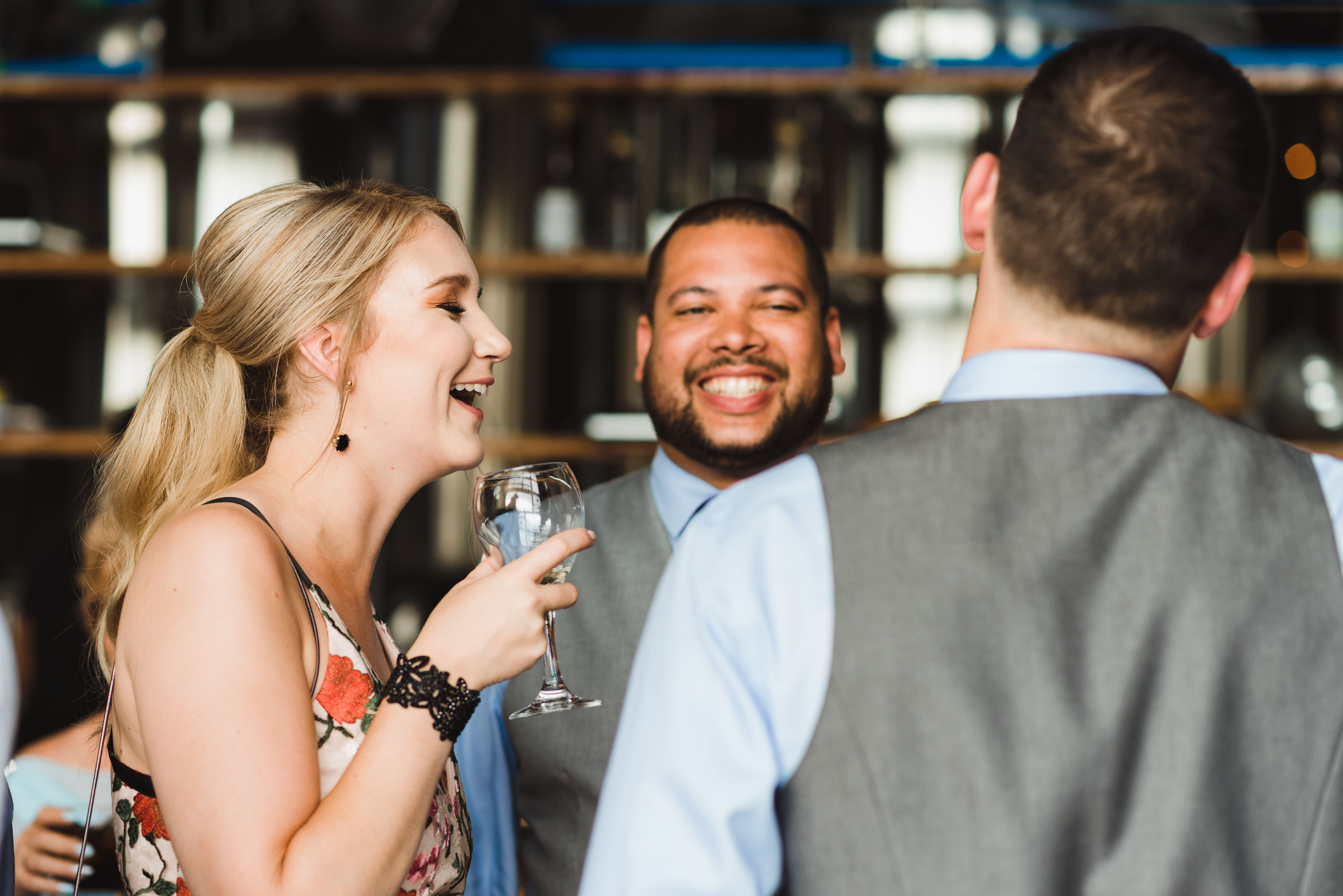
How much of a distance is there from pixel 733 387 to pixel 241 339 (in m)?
0.71

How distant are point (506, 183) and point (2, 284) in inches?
57.2

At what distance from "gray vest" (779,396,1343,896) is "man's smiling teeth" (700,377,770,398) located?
34.7 inches

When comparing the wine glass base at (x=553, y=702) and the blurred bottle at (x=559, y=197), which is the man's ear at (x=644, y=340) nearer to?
the wine glass base at (x=553, y=702)

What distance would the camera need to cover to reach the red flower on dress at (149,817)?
103 cm

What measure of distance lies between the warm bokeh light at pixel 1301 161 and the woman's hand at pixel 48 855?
3115 mm

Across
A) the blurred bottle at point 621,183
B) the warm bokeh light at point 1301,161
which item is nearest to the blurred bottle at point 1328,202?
the warm bokeh light at point 1301,161

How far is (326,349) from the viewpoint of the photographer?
116 cm

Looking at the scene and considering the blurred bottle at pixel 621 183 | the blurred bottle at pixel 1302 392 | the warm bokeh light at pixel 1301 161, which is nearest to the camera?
the blurred bottle at pixel 1302 392

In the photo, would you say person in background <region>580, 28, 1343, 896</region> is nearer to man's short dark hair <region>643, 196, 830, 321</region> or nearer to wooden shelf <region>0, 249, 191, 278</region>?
man's short dark hair <region>643, 196, 830, 321</region>

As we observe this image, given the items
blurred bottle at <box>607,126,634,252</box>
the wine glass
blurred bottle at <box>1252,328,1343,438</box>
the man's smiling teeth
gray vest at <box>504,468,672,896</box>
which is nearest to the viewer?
the wine glass

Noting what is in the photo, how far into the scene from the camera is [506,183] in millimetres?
3219

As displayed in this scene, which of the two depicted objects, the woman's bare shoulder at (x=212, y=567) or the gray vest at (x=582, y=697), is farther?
the gray vest at (x=582, y=697)

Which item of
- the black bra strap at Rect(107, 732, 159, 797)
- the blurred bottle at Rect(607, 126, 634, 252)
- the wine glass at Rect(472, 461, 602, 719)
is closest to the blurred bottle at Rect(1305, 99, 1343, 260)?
the blurred bottle at Rect(607, 126, 634, 252)

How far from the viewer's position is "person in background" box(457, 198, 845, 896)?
54.1 inches
